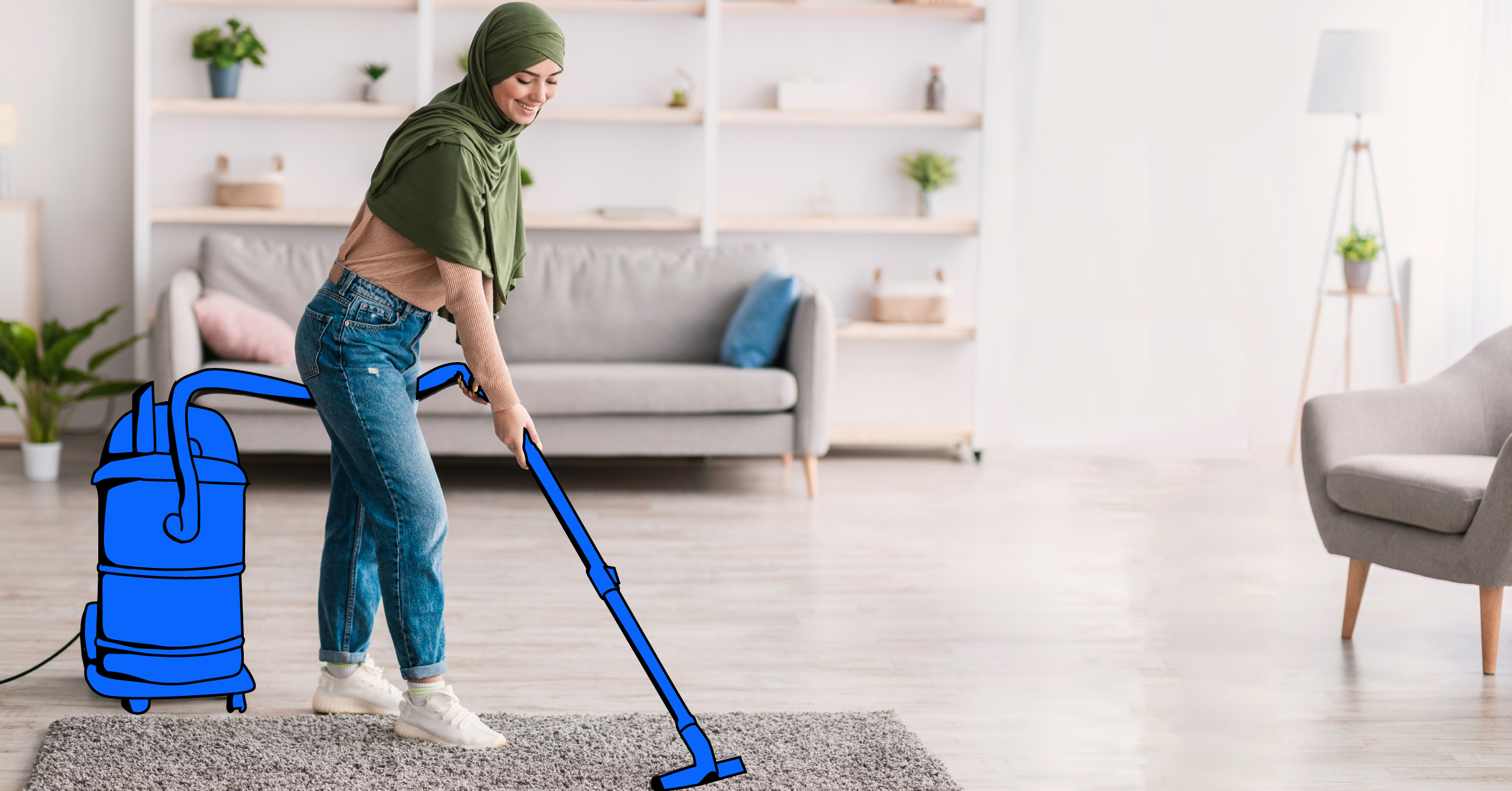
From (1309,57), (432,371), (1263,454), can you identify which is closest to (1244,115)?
(1309,57)

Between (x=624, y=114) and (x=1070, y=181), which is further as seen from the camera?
(x=1070, y=181)

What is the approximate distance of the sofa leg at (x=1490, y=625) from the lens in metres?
2.43

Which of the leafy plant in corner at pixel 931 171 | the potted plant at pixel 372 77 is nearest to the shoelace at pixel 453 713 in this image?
the potted plant at pixel 372 77

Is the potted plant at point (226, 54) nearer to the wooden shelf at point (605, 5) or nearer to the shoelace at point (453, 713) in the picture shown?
the wooden shelf at point (605, 5)

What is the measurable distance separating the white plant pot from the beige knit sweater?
2.82 meters

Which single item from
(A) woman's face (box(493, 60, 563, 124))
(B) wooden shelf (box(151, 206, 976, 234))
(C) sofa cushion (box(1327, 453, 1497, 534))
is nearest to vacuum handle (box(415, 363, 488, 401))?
(A) woman's face (box(493, 60, 563, 124))

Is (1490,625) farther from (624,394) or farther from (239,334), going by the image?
(239,334)

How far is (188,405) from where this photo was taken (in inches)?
76.0

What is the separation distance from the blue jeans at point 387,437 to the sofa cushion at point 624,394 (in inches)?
81.1

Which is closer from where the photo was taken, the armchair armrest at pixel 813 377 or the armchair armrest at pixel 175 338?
the armchair armrest at pixel 175 338

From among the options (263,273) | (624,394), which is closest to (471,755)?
(624,394)

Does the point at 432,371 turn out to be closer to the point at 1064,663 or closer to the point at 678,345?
the point at 1064,663

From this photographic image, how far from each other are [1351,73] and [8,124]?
4.86m

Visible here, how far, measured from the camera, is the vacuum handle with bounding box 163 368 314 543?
1873 mm
